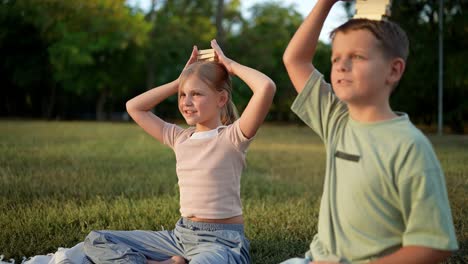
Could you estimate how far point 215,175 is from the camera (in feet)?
9.91

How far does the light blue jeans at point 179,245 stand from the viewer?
287 cm

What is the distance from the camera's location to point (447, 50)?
19.3 metres

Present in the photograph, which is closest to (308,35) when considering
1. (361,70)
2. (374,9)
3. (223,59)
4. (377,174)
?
(374,9)

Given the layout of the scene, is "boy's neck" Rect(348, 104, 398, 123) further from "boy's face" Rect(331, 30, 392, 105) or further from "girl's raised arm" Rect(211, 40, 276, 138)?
"girl's raised arm" Rect(211, 40, 276, 138)

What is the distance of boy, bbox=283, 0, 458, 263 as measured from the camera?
185cm

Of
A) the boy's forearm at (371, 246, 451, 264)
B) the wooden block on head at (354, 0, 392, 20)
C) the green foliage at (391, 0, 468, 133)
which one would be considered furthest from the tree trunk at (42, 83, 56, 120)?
the boy's forearm at (371, 246, 451, 264)

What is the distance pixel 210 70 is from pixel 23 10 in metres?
21.2

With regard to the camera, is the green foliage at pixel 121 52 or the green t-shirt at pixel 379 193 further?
the green foliage at pixel 121 52

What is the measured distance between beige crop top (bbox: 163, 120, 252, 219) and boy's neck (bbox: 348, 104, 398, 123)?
968 millimetres

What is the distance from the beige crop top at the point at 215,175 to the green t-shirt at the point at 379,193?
896 mm

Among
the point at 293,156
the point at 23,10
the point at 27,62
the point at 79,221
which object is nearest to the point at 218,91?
the point at 79,221

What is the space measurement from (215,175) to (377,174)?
121cm

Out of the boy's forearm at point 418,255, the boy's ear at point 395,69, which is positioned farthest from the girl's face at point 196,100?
the boy's forearm at point 418,255

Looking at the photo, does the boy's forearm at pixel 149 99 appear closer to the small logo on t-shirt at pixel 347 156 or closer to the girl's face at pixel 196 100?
the girl's face at pixel 196 100
